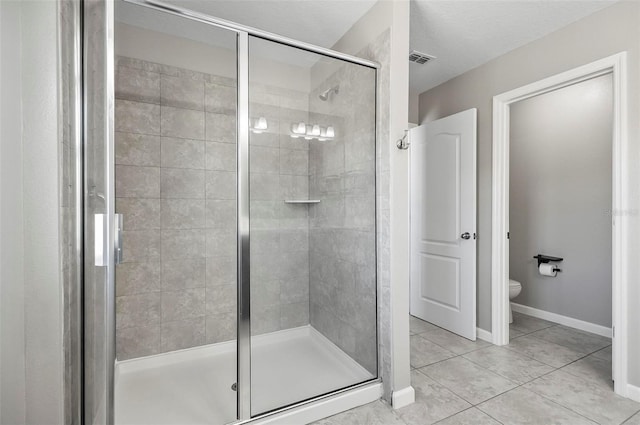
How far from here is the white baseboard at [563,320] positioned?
9.80ft

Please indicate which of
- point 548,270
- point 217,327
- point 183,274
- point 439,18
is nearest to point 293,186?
point 183,274

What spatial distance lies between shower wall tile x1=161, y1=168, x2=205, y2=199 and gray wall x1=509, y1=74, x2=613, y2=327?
11.7 feet

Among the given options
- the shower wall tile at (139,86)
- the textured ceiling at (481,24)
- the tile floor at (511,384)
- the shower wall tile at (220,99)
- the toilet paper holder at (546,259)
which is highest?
the textured ceiling at (481,24)

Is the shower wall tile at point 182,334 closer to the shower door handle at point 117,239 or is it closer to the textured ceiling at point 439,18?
the shower door handle at point 117,239

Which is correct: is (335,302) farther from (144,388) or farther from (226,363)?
(144,388)

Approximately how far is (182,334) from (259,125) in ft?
5.76

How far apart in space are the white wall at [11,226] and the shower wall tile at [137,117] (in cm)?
147

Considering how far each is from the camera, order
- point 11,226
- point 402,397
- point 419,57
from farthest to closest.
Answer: point 419,57, point 402,397, point 11,226

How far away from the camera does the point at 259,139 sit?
1691 mm

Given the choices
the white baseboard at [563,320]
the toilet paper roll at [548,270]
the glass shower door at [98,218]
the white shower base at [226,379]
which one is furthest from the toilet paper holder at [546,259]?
the glass shower door at [98,218]

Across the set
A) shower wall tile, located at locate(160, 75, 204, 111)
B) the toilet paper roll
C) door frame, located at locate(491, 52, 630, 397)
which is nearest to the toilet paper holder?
the toilet paper roll

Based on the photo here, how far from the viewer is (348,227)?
6.78 ft

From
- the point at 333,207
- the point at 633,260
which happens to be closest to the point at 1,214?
the point at 333,207

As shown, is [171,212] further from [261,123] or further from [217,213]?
[261,123]
